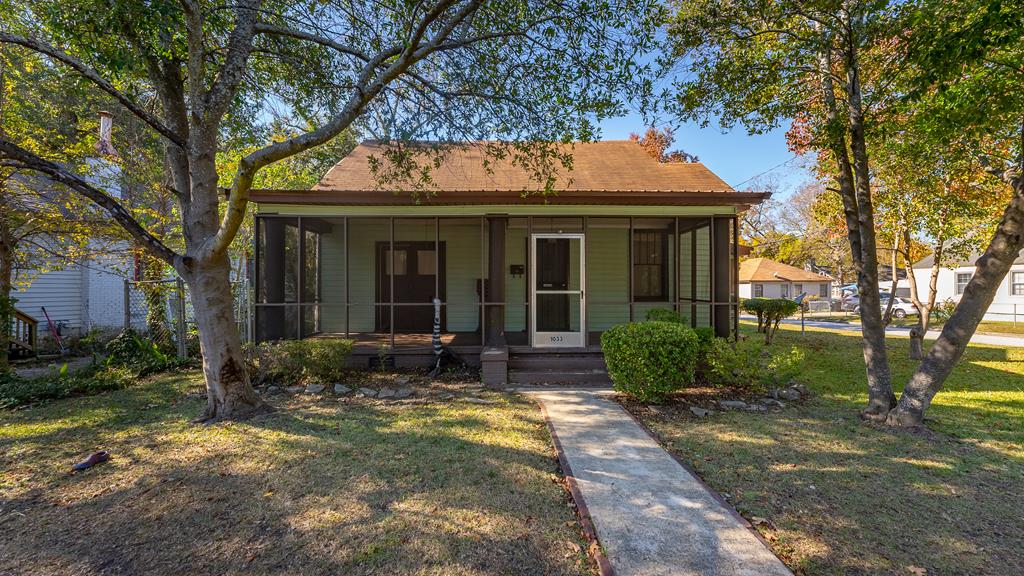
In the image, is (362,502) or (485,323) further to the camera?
(485,323)

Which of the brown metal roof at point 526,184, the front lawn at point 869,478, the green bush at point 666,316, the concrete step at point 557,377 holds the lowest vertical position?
the front lawn at point 869,478

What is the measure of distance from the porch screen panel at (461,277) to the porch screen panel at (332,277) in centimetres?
248

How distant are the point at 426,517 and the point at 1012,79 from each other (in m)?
6.84

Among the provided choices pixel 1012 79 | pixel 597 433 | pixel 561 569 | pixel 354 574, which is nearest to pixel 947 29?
pixel 1012 79

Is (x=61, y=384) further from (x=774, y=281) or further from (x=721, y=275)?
(x=774, y=281)

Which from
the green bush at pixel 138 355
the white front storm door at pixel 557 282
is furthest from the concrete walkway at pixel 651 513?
the green bush at pixel 138 355

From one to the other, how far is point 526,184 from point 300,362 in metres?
5.73

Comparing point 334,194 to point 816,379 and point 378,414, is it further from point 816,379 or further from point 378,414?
point 816,379

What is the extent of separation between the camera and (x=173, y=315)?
31.3 feet

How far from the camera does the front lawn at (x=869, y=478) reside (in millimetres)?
2611

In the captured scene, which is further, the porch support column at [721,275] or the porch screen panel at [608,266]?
the porch screen panel at [608,266]

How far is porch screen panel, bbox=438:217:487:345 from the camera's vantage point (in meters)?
10.1

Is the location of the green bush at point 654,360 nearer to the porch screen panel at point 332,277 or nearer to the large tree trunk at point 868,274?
the large tree trunk at point 868,274

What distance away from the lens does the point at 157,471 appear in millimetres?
3678
